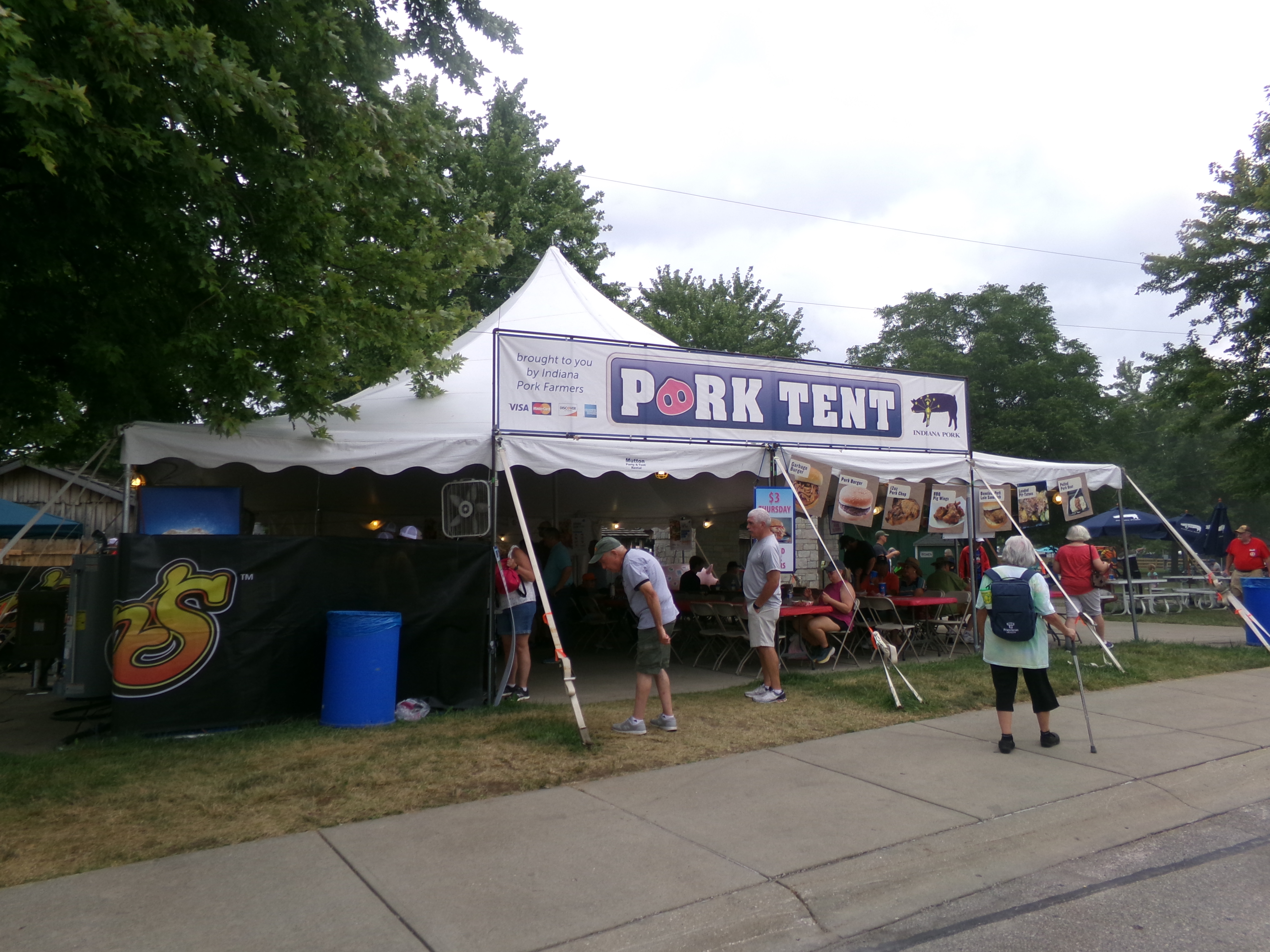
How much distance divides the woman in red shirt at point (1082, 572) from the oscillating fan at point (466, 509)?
7.03 meters

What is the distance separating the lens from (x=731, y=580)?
1285 centimetres

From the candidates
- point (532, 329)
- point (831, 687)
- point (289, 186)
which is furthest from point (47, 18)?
point (831, 687)

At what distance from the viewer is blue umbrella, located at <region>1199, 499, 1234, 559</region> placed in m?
19.2

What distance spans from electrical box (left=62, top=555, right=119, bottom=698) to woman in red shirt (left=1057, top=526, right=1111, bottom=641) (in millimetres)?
10038

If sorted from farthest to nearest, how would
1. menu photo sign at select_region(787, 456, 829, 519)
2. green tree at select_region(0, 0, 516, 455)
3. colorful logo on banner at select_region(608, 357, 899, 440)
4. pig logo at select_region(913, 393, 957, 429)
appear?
pig logo at select_region(913, 393, 957, 429)
menu photo sign at select_region(787, 456, 829, 519)
colorful logo on banner at select_region(608, 357, 899, 440)
green tree at select_region(0, 0, 516, 455)

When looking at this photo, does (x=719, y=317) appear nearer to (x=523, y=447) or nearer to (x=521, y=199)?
(x=521, y=199)

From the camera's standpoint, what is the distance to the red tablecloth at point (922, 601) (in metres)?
11.1

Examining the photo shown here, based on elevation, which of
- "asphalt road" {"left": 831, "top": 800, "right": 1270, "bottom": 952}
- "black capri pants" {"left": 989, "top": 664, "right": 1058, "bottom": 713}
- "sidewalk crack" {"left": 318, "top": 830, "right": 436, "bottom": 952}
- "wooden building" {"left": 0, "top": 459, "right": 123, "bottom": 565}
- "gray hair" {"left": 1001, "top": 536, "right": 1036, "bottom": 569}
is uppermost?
"wooden building" {"left": 0, "top": 459, "right": 123, "bottom": 565}

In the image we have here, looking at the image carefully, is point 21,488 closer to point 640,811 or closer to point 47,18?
point 47,18

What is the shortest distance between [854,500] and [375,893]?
7148 mm

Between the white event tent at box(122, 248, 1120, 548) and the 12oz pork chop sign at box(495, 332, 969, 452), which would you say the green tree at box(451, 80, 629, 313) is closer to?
the white event tent at box(122, 248, 1120, 548)

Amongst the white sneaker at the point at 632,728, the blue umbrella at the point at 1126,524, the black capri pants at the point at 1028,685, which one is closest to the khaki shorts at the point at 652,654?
the white sneaker at the point at 632,728

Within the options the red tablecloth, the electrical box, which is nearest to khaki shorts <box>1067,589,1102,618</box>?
the red tablecloth

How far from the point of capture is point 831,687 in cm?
897
